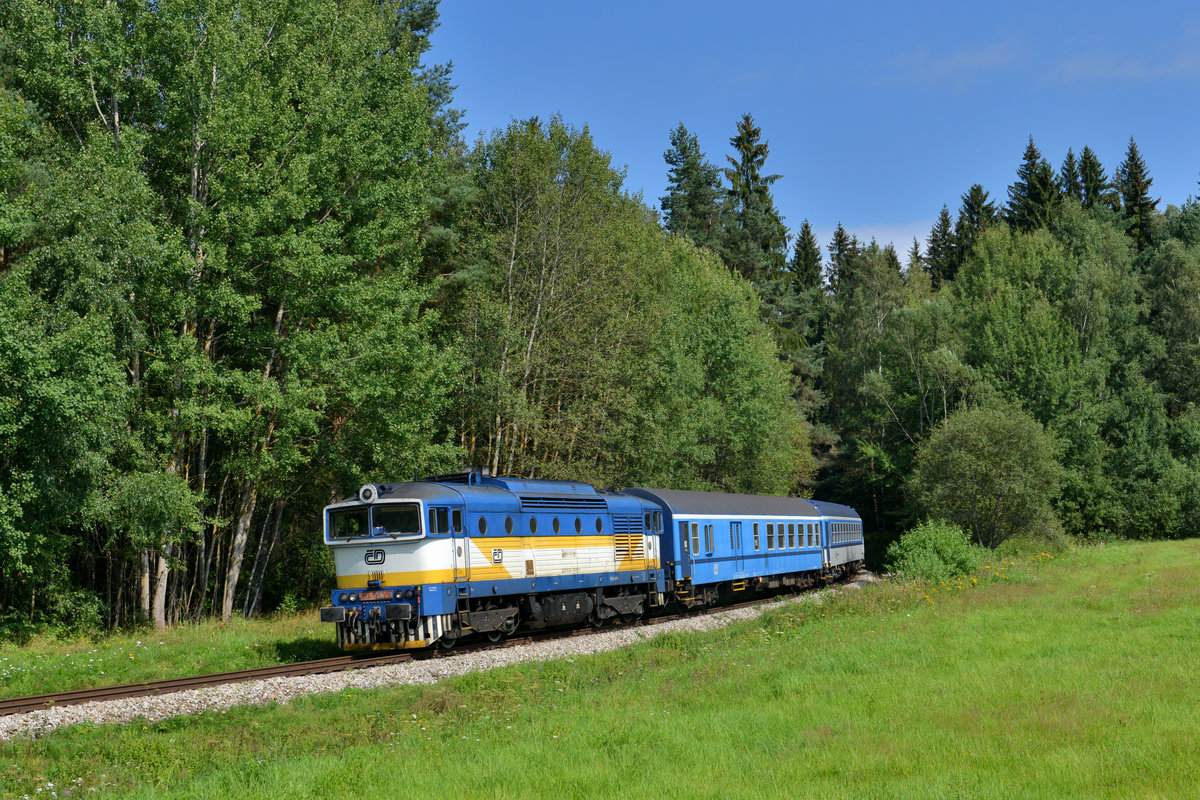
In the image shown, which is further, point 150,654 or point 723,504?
point 723,504

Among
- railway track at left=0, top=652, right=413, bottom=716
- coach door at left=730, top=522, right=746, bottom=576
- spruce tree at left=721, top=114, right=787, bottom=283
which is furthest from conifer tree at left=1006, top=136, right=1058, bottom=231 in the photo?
railway track at left=0, top=652, right=413, bottom=716

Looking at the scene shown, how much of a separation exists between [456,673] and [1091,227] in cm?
6873

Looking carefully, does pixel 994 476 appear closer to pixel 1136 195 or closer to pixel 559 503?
pixel 559 503

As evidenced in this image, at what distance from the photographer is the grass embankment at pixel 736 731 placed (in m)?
8.77

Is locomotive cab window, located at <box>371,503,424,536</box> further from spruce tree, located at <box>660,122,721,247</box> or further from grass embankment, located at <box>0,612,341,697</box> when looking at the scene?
spruce tree, located at <box>660,122,721,247</box>

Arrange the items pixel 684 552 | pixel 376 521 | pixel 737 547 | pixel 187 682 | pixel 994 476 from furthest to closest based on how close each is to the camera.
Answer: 1. pixel 994 476
2. pixel 737 547
3. pixel 684 552
4. pixel 376 521
5. pixel 187 682

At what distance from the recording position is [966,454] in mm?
42688

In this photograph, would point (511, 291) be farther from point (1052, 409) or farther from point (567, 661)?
point (1052, 409)

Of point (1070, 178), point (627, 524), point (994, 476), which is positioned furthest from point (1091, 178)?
point (627, 524)

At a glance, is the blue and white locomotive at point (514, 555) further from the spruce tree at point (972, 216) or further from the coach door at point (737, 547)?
the spruce tree at point (972, 216)

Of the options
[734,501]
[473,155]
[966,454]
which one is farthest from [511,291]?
[966,454]

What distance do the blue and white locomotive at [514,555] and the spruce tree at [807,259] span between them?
75236 millimetres

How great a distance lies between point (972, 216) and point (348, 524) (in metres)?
94.1

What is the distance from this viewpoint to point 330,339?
23781mm
